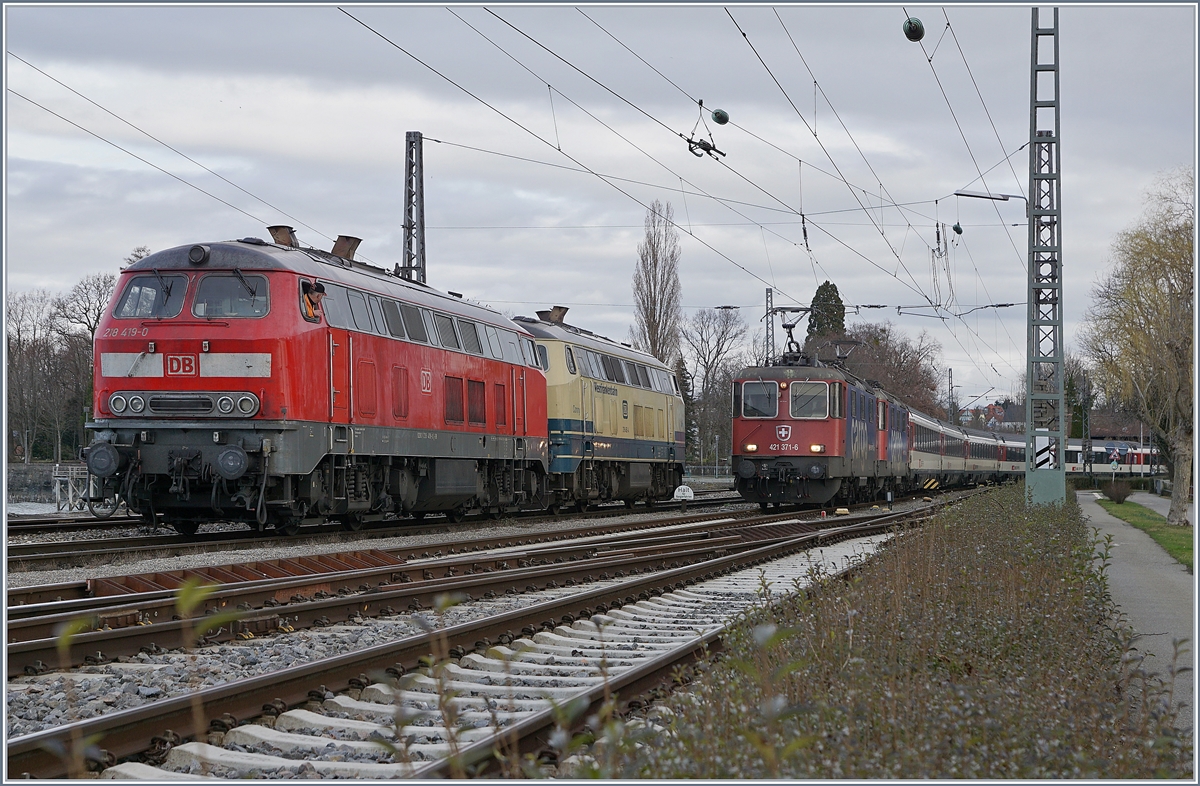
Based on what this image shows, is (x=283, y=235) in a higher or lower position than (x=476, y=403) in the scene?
higher

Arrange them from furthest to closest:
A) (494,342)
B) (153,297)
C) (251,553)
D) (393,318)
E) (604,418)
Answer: (604,418)
(494,342)
(393,318)
(153,297)
(251,553)

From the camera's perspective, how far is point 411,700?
6.54m

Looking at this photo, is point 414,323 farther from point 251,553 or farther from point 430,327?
point 251,553

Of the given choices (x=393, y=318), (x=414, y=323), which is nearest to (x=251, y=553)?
(x=393, y=318)

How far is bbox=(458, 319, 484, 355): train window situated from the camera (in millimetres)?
19422

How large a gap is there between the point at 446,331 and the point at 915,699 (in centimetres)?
1473

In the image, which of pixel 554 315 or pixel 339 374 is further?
pixel 554 315

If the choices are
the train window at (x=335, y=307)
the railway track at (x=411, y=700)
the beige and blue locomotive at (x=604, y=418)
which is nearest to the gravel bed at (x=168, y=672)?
the railway track at (x=411, y=700)

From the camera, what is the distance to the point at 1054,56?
70.1ft

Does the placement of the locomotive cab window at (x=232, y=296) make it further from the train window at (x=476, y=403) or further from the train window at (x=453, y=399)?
the train window at (x=476, y=403)

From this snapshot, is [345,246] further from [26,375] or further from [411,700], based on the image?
[26,375]

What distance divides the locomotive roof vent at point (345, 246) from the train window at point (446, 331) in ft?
5.47

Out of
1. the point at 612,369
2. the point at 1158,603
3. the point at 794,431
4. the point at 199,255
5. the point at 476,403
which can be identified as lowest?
the point at 1158,603

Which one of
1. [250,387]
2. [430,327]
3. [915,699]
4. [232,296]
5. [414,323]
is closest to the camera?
[915,699]
